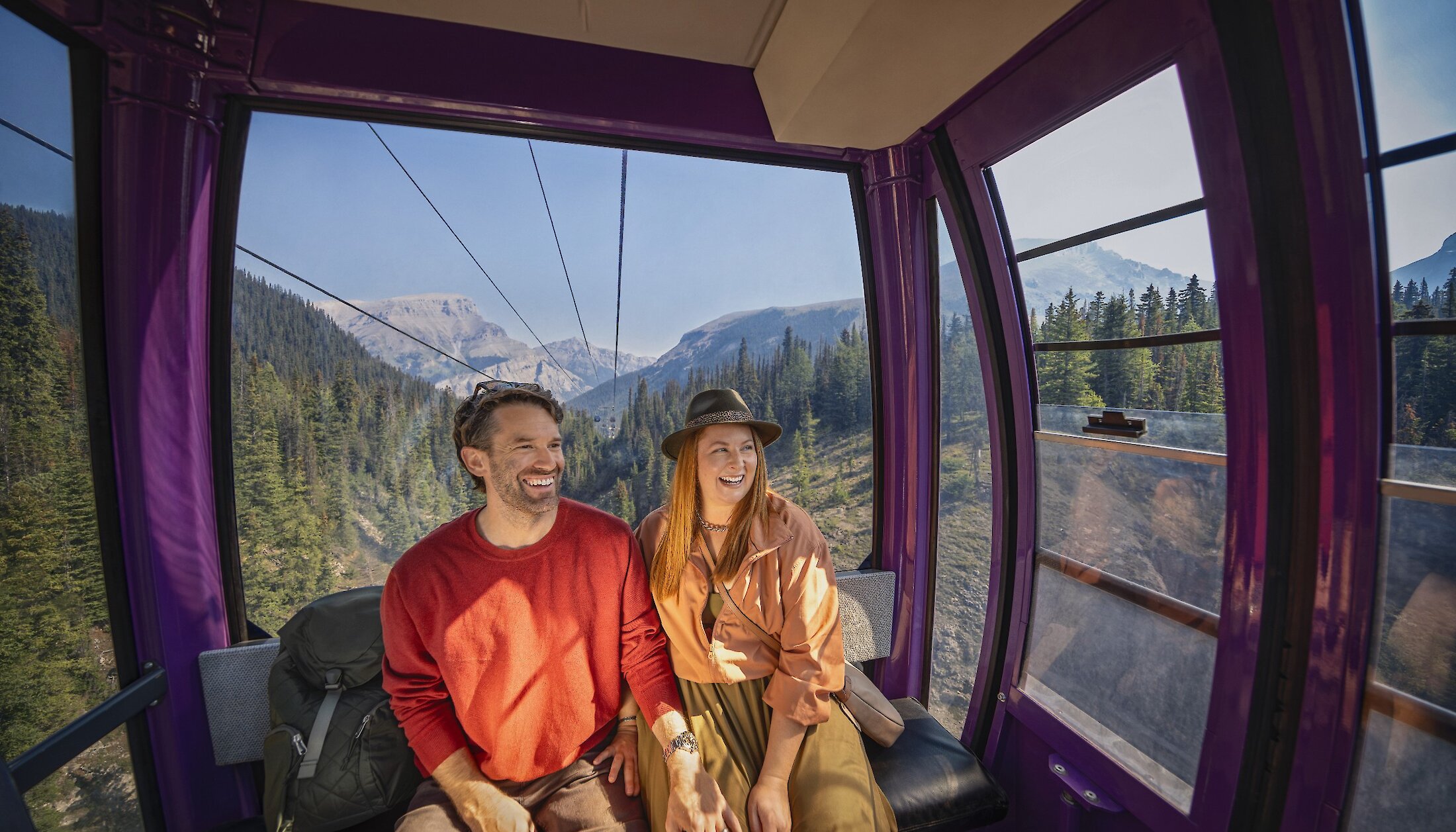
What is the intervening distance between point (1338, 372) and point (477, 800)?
2802 mm

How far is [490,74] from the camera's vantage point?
2.14m

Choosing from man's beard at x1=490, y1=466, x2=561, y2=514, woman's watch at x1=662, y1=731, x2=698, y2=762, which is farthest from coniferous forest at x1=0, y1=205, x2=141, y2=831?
woman's watch at x1=662, y1=731, x2=698, y2=762

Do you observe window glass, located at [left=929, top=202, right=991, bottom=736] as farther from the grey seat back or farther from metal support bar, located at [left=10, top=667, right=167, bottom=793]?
metal support bar, located at [left=10, top=667, right=167, bottom=793]

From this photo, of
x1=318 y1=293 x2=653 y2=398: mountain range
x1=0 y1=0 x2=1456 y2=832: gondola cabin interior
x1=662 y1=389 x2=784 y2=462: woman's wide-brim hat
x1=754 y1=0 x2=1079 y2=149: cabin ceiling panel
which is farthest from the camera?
x1=318 y1=293 x2=653 y2=398: mountain range

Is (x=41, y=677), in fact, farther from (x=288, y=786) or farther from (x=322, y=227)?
(x=322, y=227)

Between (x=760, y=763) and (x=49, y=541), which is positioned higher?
(x=49, y=541)

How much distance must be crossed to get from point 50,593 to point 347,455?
955 mm

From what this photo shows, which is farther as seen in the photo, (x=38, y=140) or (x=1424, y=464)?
(x=38, y=140)

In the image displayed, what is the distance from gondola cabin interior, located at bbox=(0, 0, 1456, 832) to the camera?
4.52 feet

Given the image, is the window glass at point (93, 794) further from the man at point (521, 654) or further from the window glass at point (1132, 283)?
the window glass at point (1132, 283)

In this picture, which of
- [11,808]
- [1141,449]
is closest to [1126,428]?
[1141,449]

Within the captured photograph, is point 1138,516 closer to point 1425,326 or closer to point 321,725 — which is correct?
point 1425,326

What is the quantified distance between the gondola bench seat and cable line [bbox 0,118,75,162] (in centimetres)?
192

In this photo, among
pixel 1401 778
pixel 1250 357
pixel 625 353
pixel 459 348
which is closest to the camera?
pixel 1401 778
